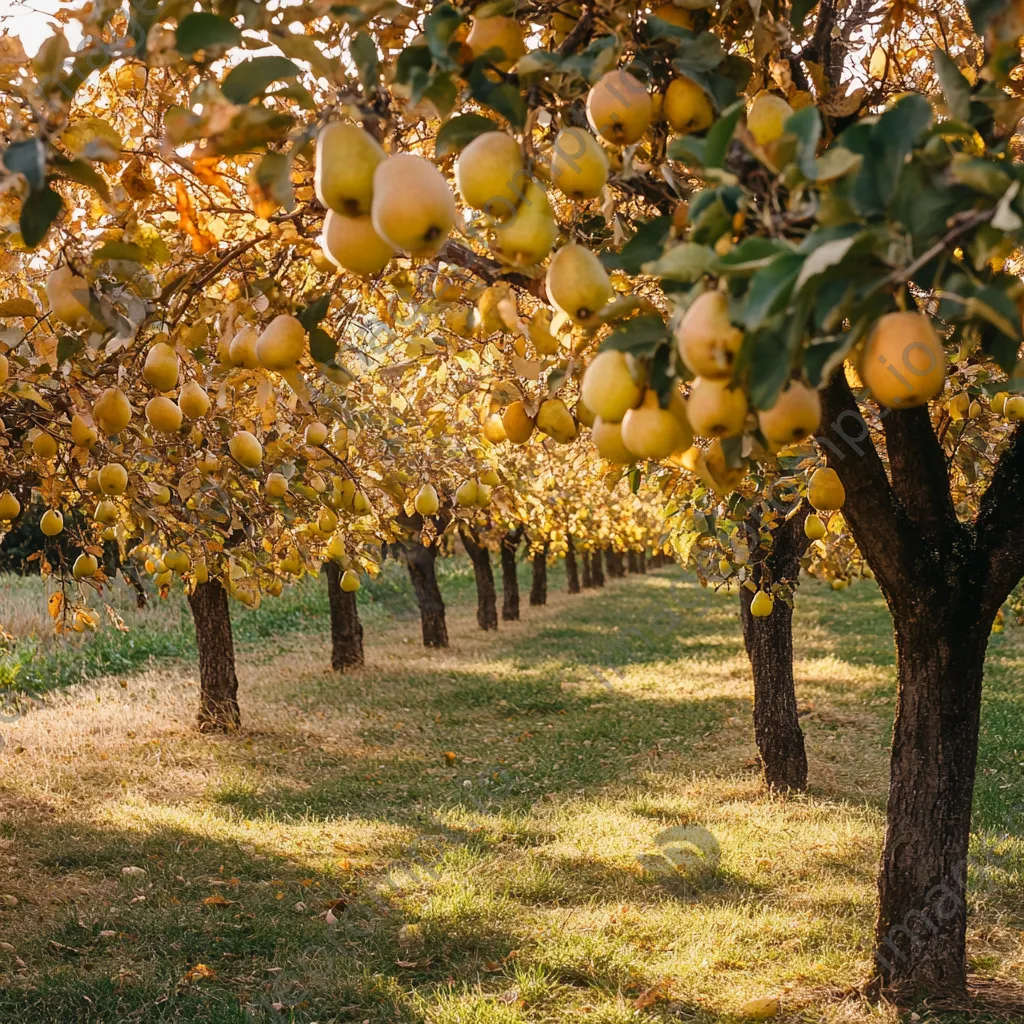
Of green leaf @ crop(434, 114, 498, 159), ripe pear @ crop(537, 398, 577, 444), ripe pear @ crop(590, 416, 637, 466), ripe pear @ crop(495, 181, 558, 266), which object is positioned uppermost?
green leaf @ crop(434, 114, 498, 159)

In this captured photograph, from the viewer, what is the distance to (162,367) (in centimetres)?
213

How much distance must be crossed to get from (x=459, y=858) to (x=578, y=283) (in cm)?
543

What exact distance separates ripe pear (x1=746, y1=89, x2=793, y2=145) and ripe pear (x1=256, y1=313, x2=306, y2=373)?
83 centimetres

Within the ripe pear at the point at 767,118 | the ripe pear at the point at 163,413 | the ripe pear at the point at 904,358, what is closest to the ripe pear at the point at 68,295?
the ripe pear at the point at 163,413

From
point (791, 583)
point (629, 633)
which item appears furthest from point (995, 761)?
point (629, 633)

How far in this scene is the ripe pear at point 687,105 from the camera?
166 cm

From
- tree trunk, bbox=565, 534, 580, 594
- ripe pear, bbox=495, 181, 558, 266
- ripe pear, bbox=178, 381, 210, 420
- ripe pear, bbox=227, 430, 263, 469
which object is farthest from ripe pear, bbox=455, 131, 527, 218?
tree trunk, bbox=565, 534, 580, 594

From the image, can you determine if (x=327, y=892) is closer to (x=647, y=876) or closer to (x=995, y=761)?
(x=647, y=876)

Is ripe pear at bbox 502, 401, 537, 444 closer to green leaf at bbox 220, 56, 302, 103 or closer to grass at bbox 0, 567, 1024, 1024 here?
green leaf at bbox 220, 56, 302, 103

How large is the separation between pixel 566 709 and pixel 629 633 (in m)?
7.30

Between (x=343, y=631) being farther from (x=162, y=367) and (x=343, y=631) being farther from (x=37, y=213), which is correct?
(x=37, y=213)

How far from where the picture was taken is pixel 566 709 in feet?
38.7

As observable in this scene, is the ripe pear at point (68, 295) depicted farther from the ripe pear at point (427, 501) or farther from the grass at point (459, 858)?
the grass at point (459, 858)

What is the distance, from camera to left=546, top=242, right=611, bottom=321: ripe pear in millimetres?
1415
